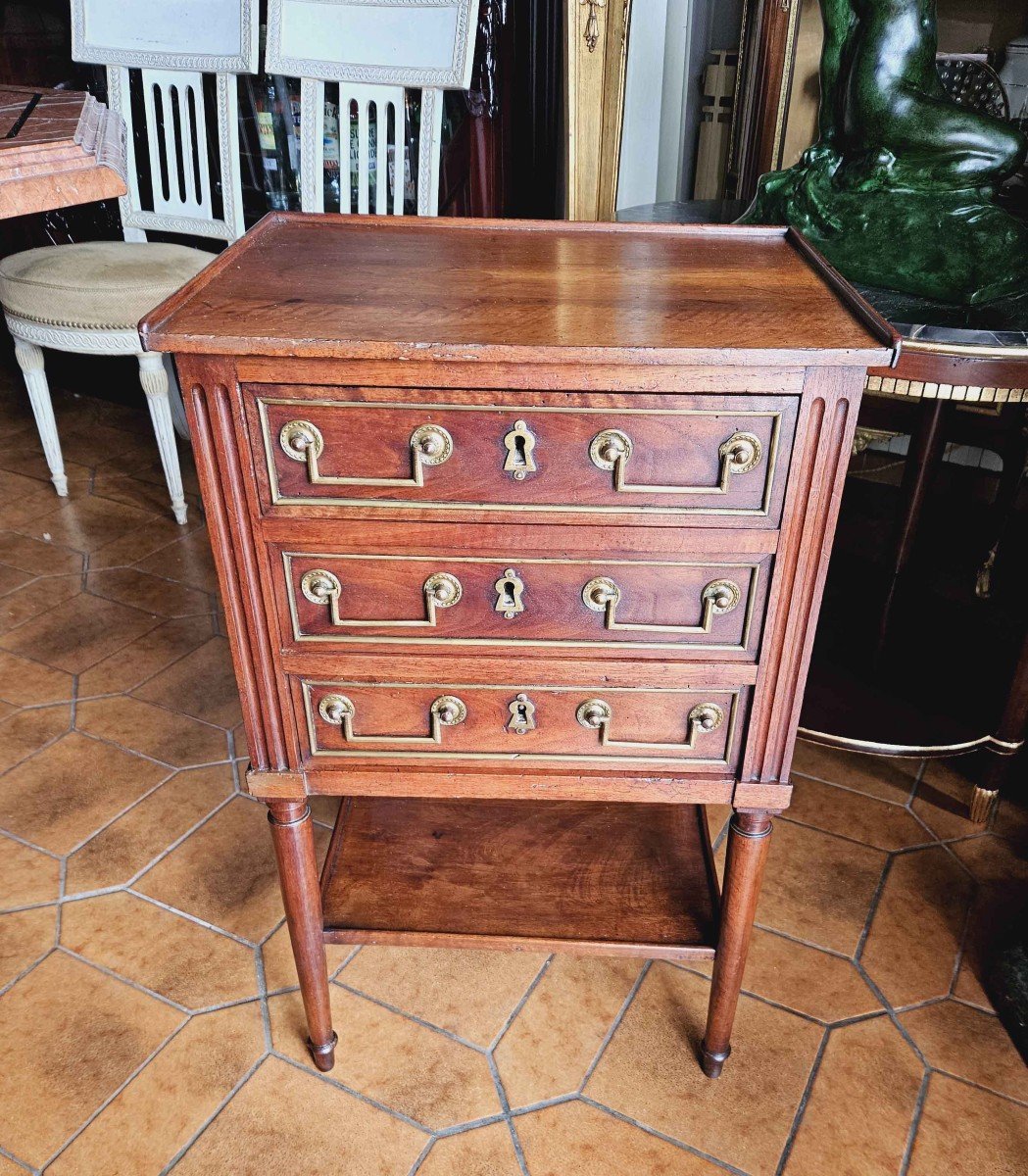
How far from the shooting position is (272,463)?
1008 mm

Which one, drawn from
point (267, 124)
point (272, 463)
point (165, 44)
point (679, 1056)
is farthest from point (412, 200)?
Answer: point (679, 1056)

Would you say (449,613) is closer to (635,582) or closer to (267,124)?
(635,582)

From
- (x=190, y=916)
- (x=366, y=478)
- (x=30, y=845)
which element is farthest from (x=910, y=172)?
(x=30, y=845)

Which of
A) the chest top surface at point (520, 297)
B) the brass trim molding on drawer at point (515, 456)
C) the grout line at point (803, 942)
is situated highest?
the chest top surface at point (520, 297)

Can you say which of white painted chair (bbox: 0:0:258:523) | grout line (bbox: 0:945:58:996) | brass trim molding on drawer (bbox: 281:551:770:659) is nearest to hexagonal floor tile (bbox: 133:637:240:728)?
grout line (bbox: 0:945:58:996)

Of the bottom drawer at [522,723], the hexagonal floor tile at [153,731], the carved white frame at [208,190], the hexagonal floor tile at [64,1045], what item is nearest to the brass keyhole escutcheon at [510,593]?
the bottom drawer at [522,723]

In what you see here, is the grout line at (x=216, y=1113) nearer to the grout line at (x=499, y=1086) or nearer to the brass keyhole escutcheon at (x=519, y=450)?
the grout line at (x=499, y=1086)

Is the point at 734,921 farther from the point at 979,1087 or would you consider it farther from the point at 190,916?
the point at 190,916

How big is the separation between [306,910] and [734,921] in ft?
1.86

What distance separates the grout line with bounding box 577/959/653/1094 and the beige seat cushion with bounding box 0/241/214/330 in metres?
1.95

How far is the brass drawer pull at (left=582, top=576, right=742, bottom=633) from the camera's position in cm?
106

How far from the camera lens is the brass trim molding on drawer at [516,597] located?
1061 mm

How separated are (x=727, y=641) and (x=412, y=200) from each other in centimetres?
242

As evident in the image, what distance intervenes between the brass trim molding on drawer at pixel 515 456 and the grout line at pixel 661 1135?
0.91 m
